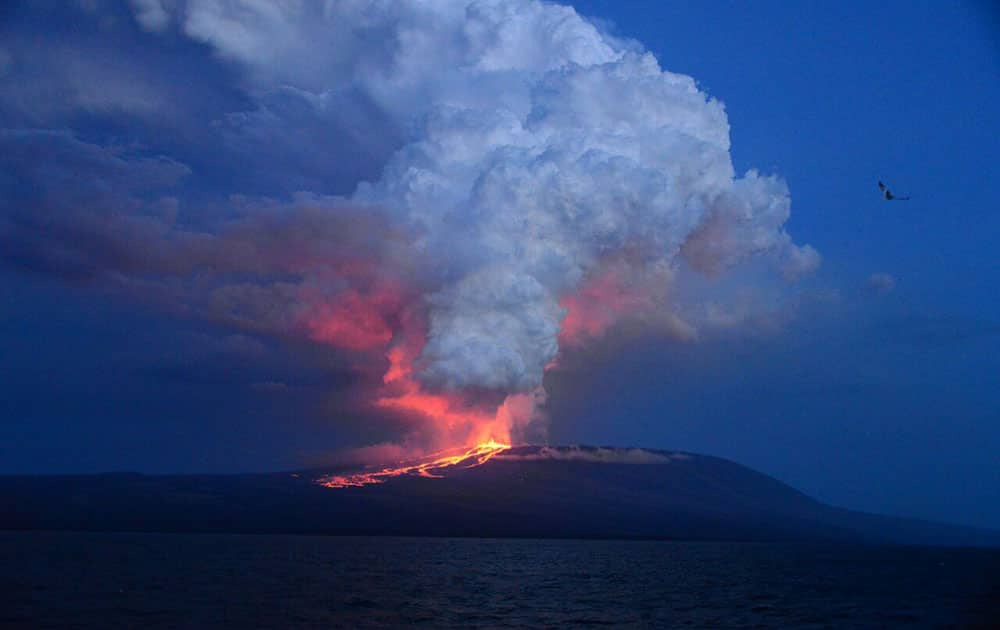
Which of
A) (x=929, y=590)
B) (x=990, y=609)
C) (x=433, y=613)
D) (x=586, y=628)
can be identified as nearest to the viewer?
(x=586, y=628)

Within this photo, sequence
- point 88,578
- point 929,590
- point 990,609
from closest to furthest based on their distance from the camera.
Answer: point 990,609, point 88,578, point 929,590

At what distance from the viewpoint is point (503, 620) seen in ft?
198

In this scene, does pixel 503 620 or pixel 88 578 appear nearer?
pixel 503 620

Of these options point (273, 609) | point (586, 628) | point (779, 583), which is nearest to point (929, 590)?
point (779, 583)

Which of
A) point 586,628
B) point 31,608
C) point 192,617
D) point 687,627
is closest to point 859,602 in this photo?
point 687,627

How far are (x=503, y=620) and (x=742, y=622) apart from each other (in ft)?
59.3

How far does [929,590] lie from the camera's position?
381ft

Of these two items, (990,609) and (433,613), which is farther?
(990,609)

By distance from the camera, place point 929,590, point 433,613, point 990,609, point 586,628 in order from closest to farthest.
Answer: point 586,628 < point 433,613 < point 990,609 < point 929,590

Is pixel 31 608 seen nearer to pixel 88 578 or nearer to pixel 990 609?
pixel 88 578

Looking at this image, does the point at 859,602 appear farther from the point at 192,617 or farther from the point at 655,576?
the point at 192,617

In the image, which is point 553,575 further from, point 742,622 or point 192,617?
point 192,617

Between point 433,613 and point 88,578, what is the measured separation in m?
45.3

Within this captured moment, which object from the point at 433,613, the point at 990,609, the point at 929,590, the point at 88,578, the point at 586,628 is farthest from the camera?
the point at 929,590
